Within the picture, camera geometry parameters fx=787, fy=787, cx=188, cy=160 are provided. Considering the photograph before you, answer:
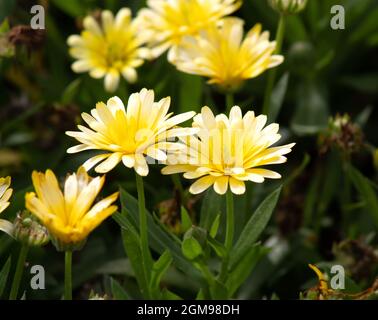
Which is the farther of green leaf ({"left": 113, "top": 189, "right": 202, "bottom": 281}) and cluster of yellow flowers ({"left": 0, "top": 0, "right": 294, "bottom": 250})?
green leaf ({"left": 113, "top": 189, "right": 202, "bottom": 281})

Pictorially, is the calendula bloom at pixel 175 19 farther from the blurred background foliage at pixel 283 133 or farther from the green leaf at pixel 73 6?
the green leaf at pixel 73 6

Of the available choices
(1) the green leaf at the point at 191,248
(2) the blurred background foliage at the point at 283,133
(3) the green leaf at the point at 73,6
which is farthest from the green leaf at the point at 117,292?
(3) the green leaf at the point at 73,6

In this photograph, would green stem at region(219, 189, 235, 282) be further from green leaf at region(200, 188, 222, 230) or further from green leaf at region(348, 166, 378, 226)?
green leaf at region(348, 166, 378, 226)

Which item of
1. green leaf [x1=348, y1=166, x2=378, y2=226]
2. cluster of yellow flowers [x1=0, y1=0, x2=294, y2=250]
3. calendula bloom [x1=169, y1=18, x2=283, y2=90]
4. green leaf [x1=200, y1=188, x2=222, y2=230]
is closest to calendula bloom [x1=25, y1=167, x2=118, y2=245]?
cluster of yellow flowers [x1=0, y1=0, x2=294, y2=250]

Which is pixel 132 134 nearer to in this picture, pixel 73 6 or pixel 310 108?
pixel 310 108

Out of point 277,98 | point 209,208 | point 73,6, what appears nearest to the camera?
point 209,208

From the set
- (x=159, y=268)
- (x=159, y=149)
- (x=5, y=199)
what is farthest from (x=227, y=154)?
(x=5, y=199)
